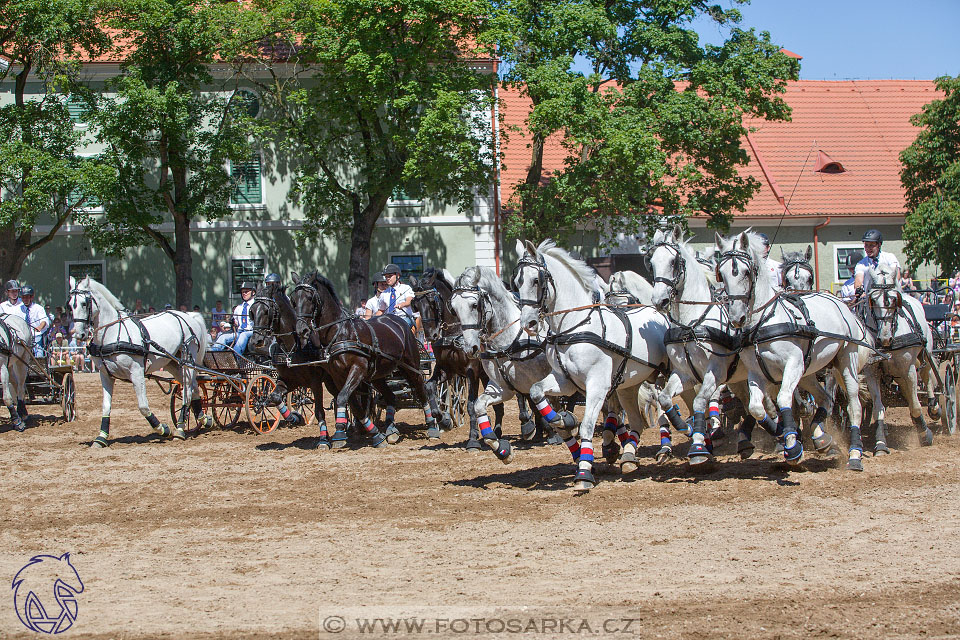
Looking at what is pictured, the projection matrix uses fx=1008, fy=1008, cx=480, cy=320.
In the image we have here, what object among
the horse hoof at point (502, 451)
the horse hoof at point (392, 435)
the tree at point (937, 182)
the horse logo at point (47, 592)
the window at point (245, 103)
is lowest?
the horse logo at point (47, 592)

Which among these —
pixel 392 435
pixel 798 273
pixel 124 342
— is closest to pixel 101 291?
pixel 124 342

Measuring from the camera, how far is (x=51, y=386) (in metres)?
17.8

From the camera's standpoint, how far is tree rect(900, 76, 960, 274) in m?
27.6

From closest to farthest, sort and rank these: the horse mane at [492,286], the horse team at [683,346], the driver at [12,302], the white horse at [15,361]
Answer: the horse team at [683,346] → the horse mane at [492,286] → the white horse at [15,361] → the driver at [12,302]

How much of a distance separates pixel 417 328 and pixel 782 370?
7.34 meters

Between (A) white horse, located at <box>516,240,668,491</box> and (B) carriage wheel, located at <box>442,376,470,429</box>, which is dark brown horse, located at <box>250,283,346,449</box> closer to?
(B) carriage wheel, located at <box>442,376,470,429</box>

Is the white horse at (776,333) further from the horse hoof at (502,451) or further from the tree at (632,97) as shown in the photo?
the tree at (632,97)

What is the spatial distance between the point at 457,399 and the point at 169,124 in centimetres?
1443

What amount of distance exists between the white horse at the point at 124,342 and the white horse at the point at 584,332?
7.11m

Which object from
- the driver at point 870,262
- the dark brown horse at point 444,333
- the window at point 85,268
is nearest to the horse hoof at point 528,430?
the dark brown horse at point 444,333

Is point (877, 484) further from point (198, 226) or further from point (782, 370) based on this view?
point (198, 226)

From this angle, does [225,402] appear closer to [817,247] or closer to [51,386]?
[51,386]

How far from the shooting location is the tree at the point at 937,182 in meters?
27.6

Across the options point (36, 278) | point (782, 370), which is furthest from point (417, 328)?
point (36, 278)
